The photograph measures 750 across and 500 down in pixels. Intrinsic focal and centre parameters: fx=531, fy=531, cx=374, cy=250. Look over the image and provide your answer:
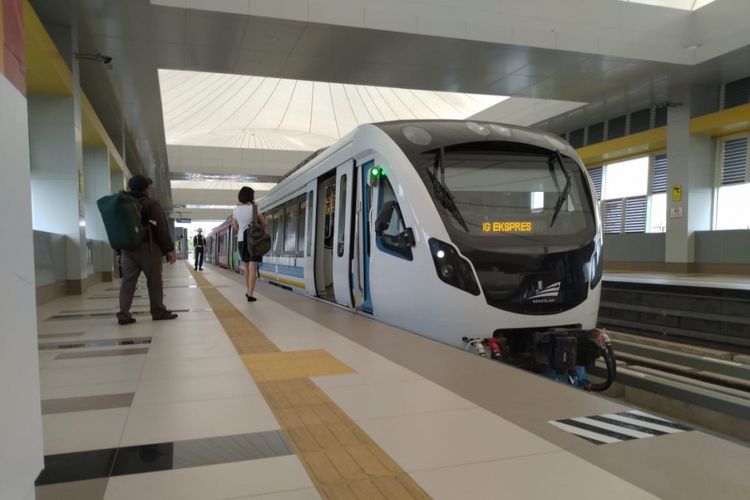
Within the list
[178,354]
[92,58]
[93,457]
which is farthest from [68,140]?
[93,457]

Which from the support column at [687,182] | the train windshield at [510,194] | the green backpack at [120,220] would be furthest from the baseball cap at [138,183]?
the support column at [687,182]

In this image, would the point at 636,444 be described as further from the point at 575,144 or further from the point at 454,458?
the point at 575,144

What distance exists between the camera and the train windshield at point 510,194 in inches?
199

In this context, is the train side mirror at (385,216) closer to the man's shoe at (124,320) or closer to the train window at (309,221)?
the man's shoe at (124,320)

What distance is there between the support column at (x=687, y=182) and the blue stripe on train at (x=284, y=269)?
11.6 meters

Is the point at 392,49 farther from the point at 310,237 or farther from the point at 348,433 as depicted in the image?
the point at 348,433

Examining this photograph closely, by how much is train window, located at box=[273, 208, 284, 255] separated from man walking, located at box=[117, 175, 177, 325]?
5.18m

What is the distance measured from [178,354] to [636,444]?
3546mm

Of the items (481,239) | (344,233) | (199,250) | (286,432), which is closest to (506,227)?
(481,239)

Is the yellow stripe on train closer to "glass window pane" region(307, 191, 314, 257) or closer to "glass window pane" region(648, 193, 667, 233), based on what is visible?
"glass window pane" region(307, 191, 314, 257)

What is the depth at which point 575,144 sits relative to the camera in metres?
20.6

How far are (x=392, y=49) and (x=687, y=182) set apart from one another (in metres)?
9.60

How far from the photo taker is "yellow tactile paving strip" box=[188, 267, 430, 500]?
2.06 meters

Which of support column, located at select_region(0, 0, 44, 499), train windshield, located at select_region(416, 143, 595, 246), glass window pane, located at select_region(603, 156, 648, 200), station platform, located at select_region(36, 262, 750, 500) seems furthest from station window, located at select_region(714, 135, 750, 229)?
support column, located at select_region(0, 0, 44, 499)
